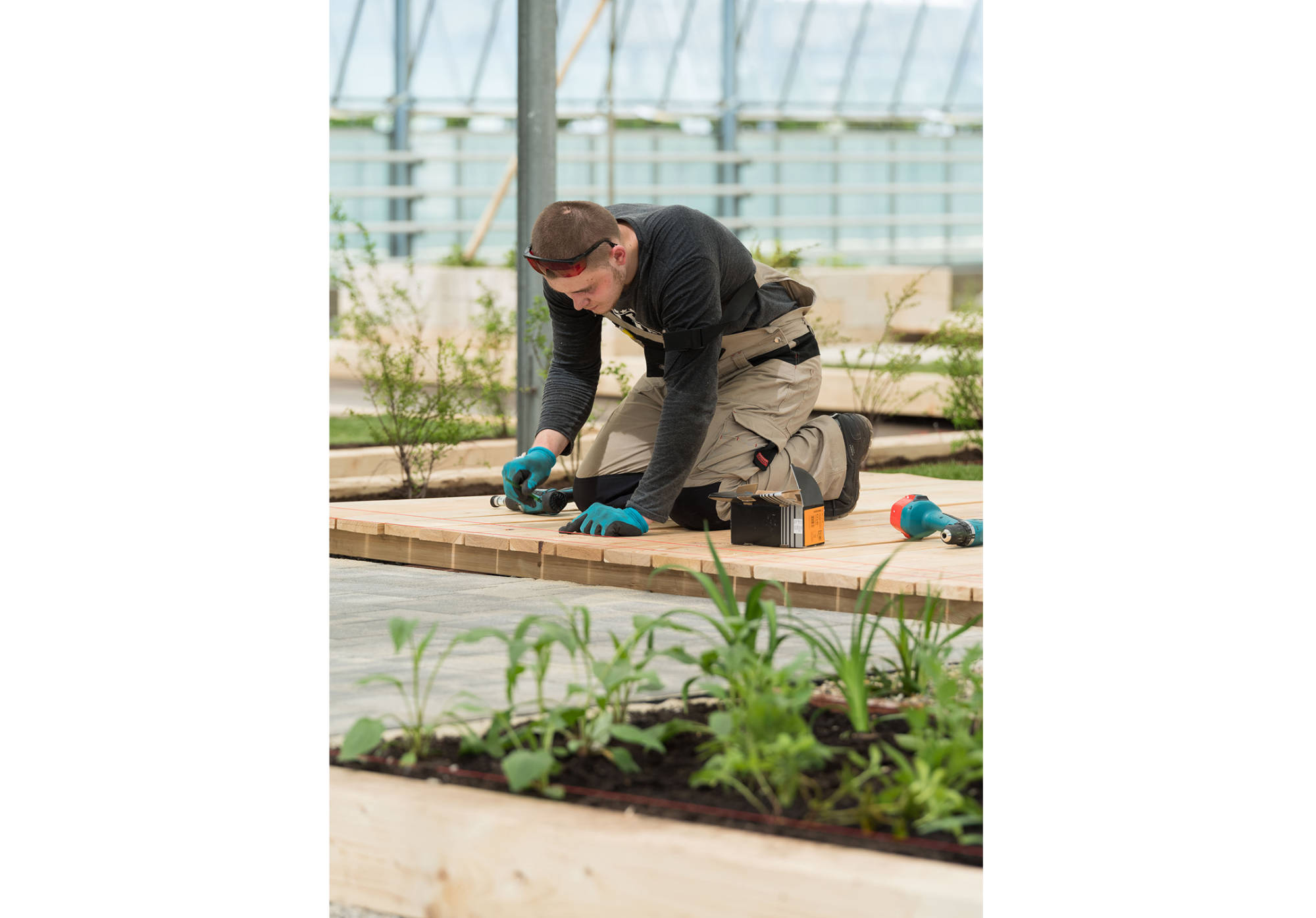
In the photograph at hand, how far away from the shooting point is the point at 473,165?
53.0ft

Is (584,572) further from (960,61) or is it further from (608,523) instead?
(960,61)

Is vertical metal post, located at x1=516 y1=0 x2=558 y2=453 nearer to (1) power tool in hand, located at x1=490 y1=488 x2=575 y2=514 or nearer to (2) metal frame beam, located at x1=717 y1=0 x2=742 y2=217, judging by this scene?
(1) power tool in hand, located at x1=490 y1=488 x2=575 y2=514

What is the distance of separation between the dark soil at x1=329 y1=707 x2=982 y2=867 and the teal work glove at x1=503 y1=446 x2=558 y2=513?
6.33 feet

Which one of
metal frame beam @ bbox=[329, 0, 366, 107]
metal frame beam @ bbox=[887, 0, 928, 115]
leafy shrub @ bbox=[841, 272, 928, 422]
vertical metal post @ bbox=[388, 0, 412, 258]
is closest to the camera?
leafy shrub @ bbox=[841, 272, 928, 422]

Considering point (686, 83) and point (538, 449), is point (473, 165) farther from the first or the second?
point (538, 449)

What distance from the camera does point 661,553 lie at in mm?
3488

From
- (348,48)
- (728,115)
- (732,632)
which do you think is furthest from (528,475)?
(728,115)

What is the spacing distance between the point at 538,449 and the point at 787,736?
2281 mm

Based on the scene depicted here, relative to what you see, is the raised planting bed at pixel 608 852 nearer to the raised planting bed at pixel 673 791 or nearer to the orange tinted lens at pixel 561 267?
the raised planting bed at pixel 673 791

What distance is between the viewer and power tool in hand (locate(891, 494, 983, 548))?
12.3ft

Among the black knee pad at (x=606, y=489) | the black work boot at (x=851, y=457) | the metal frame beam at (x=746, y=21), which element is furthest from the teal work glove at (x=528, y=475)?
Answer: the metal frame beam at (x=746, y=21)

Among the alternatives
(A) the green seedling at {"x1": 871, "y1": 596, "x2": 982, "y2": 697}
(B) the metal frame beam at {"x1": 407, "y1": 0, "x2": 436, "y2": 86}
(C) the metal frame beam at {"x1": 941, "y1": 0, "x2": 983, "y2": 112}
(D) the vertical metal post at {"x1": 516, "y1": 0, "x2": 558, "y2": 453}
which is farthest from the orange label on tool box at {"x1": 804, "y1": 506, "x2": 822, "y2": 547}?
(C) the metal frame beam at {"x1": 941, "y1": 0, "x2": 983, "y2": 112}

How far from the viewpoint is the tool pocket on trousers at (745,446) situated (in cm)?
401
